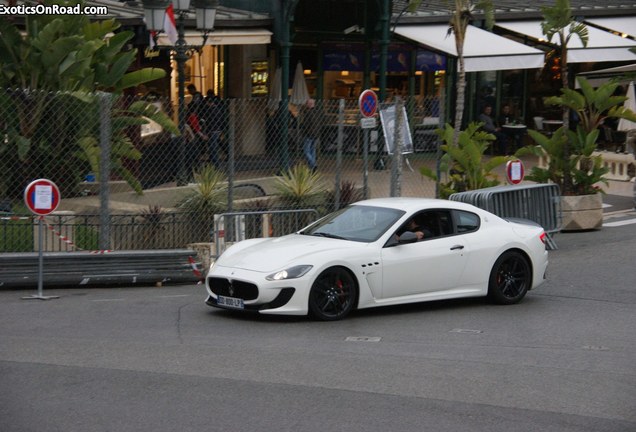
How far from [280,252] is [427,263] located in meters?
1.76

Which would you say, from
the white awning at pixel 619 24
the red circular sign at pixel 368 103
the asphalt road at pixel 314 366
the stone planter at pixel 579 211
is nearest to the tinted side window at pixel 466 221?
the asphalt road at pixel 314 366

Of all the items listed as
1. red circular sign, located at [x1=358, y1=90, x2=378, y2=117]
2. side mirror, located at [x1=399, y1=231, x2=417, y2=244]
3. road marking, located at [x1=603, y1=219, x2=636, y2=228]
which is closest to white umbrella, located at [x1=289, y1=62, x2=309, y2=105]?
road marking, located at [x1=603, y1=219, x2=636, y2=228]

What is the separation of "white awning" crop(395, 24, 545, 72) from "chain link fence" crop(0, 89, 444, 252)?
9.05 metres

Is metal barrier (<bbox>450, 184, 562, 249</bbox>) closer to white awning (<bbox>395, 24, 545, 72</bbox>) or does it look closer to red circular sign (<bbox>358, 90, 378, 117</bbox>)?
red circular sign (<bbox>358, 90, 378, 117</bbox>)

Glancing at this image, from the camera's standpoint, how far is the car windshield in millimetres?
12586

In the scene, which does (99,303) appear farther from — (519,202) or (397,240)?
(519,202)

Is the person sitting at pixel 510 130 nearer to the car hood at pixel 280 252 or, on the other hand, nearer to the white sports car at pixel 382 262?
the white sports car at pixel 382 262

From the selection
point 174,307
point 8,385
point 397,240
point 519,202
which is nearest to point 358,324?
point 397,240

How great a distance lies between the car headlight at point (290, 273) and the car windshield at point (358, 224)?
1.03 meters

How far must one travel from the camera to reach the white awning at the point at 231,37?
76.9ft

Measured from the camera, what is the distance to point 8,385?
865 centimetres

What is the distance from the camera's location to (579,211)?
793 inches

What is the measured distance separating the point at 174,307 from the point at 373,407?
5.13 meters

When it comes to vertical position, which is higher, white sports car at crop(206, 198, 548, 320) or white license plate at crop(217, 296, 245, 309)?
white sports car at crop(206, 198, 548, 320)
